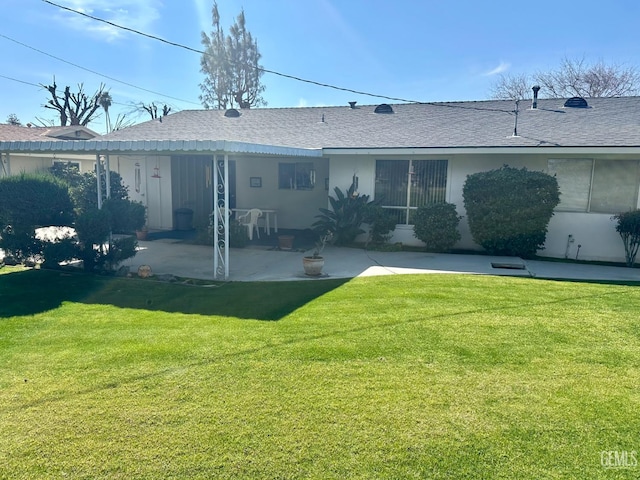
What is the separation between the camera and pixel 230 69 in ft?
124

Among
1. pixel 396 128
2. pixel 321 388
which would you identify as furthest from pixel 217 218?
pixel 396 128

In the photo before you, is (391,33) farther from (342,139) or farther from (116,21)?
(116,21)

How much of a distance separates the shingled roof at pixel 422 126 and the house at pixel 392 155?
0.10 ft

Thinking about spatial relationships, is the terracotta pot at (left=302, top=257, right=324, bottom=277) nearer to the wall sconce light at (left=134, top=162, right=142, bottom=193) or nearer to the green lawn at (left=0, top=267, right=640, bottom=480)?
the green lawn at (left=0, top=267, right=640, bottom=480)

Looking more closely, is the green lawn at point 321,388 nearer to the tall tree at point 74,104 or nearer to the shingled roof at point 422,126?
the shingled roof at point 422,126

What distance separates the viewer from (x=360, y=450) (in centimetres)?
286

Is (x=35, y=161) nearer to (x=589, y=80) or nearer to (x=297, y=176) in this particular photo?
(x=297, y=176)

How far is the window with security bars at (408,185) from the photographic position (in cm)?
1095

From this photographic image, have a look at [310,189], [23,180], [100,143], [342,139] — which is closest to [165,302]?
[100,143]

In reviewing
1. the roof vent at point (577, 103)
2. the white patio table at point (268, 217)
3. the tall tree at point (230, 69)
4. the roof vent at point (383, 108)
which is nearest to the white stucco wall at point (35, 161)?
the white patio table at point (268, 217)

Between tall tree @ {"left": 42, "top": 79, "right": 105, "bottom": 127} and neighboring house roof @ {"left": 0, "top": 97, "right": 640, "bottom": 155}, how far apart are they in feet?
75.2

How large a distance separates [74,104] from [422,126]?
31915 mm

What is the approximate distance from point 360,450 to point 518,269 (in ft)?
22.6

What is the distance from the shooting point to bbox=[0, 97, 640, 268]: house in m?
9.29
